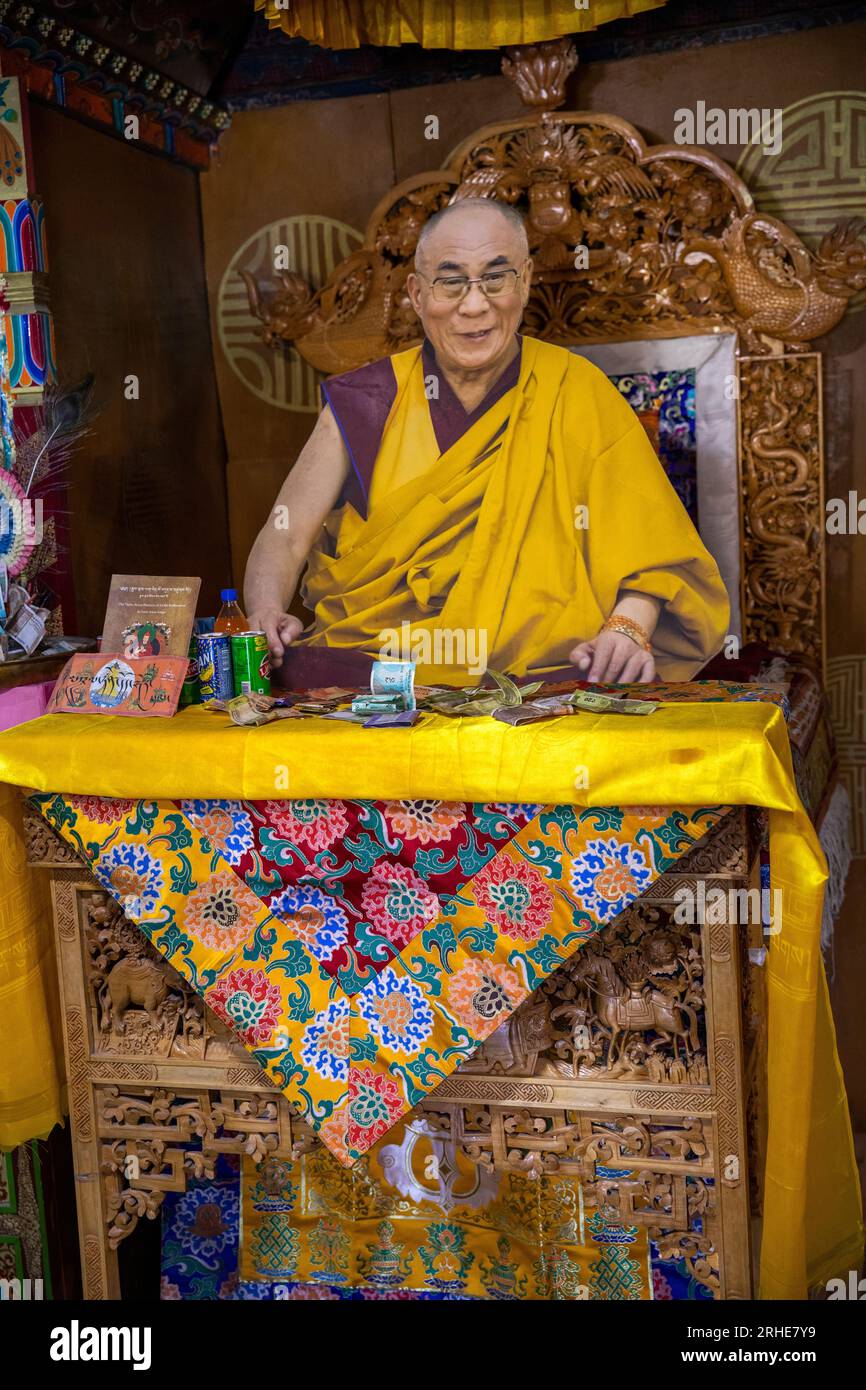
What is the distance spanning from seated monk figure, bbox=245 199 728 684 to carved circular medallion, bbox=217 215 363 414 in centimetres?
70

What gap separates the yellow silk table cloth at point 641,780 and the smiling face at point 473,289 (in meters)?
1.02

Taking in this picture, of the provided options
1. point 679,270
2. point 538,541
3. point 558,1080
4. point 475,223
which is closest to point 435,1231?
point 558,1080

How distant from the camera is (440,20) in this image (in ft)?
10.1

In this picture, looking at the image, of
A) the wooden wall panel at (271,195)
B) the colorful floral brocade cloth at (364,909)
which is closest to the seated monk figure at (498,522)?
the colorful floral brocade cloth at (364,909)

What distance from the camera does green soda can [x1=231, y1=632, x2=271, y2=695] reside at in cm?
255

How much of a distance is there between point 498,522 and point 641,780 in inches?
37.3

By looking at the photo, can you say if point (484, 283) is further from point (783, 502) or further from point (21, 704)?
point (21, 704)

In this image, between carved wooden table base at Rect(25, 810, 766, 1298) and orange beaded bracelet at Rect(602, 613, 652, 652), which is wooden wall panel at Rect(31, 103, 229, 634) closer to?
carved wooden table base at Rect(25, 810, 766, 1298)

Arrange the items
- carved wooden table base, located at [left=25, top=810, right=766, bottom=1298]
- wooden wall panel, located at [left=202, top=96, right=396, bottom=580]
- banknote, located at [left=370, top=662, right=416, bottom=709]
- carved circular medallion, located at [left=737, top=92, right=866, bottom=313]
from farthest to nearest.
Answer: wooden wall panel, located at [left=202, top=96, right=396, bottom=580]
carved circular medallion, located at [left=737, top=92, right=866, bottom=313]
banknote, located at [left=370, top=662, right=416, bottom=709]
carved wooden table base, located at [left=25, top=810, right=766, bottom=1298]

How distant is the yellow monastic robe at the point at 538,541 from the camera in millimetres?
2752

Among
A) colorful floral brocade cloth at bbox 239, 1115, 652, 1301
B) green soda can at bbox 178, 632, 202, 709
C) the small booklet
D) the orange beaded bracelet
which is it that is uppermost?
the small booklet

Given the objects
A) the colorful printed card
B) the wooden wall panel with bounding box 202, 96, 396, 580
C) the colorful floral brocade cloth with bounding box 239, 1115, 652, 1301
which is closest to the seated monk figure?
the colorful printed card

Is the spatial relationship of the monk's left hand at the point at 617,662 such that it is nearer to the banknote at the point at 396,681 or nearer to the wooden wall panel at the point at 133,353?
the banknote at the point at 396,681

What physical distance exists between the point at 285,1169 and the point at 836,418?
2.27m
